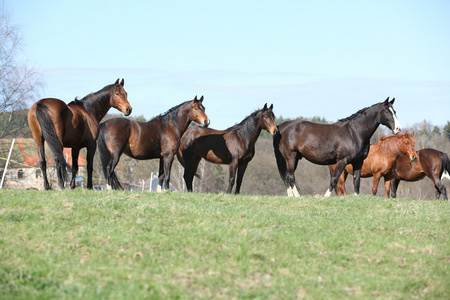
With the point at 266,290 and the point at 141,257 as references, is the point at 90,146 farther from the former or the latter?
the point at 266,290

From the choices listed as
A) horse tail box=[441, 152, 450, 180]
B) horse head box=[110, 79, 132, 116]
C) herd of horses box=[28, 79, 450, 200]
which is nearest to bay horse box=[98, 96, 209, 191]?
herd of horses box=[28, 79, 450, 200]

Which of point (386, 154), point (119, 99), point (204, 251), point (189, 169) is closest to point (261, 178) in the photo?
point (386, 154)

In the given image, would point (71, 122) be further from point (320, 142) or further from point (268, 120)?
point (320, 142)

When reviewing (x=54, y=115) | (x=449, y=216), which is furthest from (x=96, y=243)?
(x=449, y=216)

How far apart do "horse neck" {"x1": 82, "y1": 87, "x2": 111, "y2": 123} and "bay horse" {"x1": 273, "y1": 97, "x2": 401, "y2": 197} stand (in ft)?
18.4

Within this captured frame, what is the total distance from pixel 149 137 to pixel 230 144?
2.83 meters

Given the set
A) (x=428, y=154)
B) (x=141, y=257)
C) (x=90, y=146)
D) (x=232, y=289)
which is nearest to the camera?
(x=232, y=289)

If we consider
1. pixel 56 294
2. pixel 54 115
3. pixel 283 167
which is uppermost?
pixel 54 115

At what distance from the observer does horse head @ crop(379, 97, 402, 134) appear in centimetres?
1565

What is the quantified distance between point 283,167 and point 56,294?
37.1 feet

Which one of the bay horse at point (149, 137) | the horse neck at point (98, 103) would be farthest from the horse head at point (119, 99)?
the bay horse at point (149, 137)

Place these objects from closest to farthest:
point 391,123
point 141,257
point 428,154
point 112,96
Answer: point 141,257 → point 112,96 → point 391,123 → point 428,154

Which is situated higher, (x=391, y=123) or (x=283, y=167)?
(x=391, y=123)

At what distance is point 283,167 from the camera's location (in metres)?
16.7
